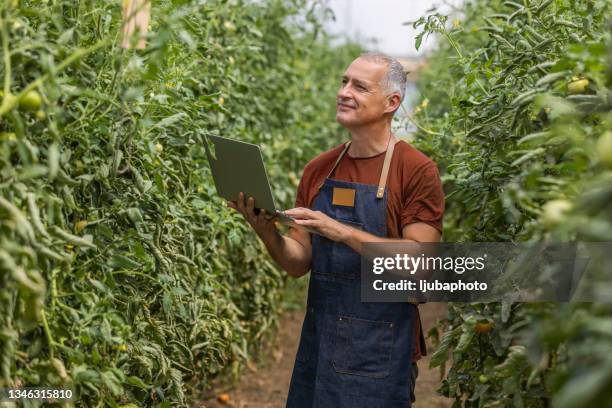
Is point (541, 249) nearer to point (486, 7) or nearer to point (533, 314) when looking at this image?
point (533, 314)

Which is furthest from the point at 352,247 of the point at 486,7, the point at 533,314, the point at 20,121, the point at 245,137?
the point at 486,7

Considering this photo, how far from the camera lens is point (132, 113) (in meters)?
2.06

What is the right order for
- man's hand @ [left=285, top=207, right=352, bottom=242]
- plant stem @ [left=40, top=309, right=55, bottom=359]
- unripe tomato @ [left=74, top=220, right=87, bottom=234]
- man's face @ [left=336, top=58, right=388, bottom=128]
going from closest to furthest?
plant stem @ [left=40, top=309, right=55, bottom=359] < unripe tomato @ [left=74, top=220, right=87, bottom=234] < man's hand @ [left=285, top=207, right=352, bottom=242] < man's face @ [left=336, top=58, right=388, bottom=128]

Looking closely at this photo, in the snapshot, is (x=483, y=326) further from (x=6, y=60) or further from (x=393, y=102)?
(x=6, y=60)

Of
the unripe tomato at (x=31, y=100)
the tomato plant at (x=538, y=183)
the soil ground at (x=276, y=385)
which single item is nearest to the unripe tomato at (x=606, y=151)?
the tomato plant at (x=538, y=183)

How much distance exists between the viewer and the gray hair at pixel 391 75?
2703mm

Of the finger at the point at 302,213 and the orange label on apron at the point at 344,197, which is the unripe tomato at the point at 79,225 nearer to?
the finger at the point at 302,213

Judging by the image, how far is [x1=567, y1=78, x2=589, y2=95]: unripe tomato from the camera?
1759 millimetres

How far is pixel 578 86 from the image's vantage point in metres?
1.76

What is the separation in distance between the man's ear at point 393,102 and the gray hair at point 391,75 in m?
0.02

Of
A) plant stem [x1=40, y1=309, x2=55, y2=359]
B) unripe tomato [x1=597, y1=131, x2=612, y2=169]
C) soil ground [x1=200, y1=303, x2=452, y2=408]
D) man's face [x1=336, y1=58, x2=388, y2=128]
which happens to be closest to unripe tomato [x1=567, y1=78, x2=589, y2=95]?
unripe tomato [x1=597, y1=131, x2=612, y2=169]

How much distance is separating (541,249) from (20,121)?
40.8 inches

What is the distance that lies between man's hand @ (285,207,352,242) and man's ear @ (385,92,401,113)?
0.46m

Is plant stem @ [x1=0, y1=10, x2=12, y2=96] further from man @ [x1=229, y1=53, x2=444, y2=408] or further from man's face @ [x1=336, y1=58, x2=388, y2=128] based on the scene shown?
man's face @ [x1=336, y1=58, x2=388, y2=128]
